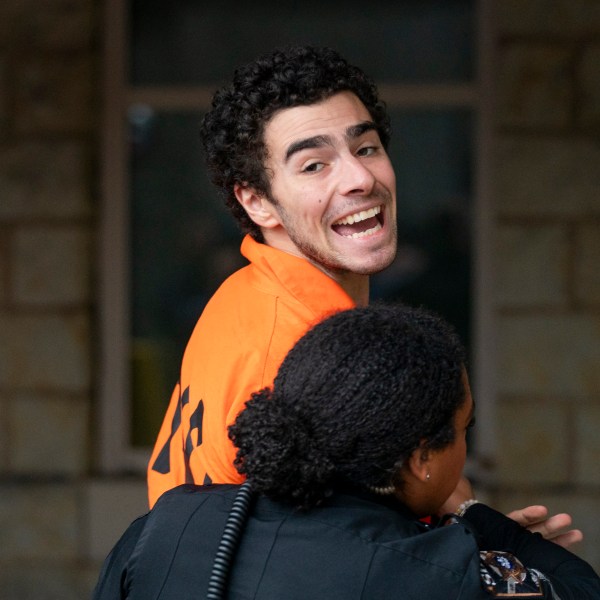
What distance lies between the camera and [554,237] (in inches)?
195

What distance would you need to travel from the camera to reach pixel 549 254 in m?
4.96

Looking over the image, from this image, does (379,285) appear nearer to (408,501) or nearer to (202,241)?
(202,241)

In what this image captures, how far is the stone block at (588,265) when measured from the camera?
4.93m

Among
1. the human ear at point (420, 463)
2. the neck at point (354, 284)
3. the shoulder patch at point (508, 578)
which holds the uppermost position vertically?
the neck at point (354, 284)

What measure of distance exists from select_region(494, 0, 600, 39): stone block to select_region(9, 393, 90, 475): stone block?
2.50 metres

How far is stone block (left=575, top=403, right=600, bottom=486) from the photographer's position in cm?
499

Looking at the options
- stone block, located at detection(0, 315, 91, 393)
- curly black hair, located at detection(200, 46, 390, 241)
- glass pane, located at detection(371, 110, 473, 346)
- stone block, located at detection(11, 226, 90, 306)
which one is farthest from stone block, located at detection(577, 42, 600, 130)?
curly black hair, located at detection(200, 46, 390, 241)

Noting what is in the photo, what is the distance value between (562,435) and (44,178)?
8.30 ft

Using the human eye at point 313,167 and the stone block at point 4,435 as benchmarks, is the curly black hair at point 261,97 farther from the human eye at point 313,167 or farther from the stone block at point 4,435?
the stone block at point 4,435

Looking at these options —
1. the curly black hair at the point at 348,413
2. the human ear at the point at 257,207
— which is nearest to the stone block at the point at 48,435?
the human ear at the point at 257,207

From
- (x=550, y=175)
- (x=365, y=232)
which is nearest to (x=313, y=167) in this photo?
(x=365, y=232)

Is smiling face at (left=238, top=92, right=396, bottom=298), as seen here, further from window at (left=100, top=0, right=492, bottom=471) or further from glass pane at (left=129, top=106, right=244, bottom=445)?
glass pane at (left=129, top=106, right=244, bottom=445)

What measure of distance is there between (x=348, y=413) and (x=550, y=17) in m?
3.52

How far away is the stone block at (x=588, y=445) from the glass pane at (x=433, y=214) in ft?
2.03
